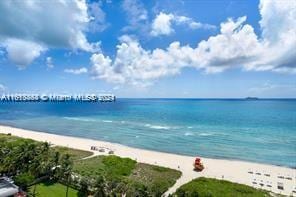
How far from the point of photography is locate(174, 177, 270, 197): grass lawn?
30938mm

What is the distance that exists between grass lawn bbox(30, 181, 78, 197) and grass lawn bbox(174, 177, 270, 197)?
Answer: 12272mm

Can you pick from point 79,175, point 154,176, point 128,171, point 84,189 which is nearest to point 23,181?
point 84,189

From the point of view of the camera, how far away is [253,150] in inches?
2231

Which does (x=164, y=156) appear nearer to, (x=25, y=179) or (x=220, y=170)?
(x=220, y=170)

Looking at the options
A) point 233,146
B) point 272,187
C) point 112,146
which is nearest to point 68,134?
point 112,146

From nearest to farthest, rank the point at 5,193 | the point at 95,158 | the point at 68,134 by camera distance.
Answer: the point at 5,193 → the point at 95,158 → the point at 68,134

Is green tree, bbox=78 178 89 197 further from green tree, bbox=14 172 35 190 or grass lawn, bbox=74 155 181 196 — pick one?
green tree, bbox=14 172 35 190

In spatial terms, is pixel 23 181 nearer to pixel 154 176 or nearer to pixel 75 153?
pixel 154 176

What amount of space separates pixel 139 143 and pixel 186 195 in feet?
124

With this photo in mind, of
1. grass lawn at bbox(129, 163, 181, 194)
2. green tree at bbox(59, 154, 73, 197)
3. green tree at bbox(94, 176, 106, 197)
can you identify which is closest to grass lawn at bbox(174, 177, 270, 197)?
grass lawn at bbox(129, 163, 181, 194)

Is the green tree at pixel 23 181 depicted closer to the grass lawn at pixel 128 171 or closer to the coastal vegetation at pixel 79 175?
the coastal vegetation at pixel 79 175

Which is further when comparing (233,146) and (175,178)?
(233,146)

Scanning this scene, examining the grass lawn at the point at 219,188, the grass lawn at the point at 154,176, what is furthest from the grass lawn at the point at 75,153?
the grass lawn at the point at 219,188

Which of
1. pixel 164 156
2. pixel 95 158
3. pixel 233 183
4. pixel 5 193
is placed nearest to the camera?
pixel 5 193
